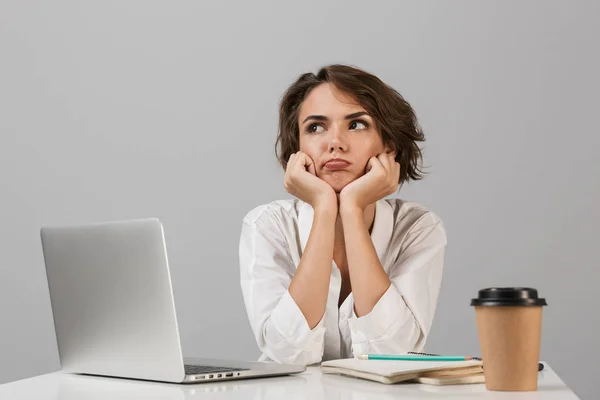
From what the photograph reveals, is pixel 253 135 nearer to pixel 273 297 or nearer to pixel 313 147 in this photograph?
pixel 313 147

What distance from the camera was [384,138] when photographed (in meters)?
2.23

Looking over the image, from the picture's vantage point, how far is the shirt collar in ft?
7.14

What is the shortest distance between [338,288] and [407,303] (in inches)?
8.3

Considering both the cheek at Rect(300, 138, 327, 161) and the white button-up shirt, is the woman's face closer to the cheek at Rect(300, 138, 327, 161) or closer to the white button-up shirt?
the cheek at Rect(300, 138, 327, 161)

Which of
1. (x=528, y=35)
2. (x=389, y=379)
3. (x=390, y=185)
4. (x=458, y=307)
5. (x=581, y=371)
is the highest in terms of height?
(x=528, y=35)

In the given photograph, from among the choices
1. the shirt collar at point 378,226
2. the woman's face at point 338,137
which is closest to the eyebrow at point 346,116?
the woman's face at point 338,137

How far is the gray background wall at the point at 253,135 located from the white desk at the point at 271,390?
6.60 ft

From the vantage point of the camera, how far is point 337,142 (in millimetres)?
2096

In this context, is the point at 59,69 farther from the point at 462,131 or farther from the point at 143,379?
the point at 143,379

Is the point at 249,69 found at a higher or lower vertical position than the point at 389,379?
higher

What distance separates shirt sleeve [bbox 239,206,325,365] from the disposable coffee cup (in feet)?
2.39

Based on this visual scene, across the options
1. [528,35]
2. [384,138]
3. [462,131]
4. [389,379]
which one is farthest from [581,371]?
[389,379]

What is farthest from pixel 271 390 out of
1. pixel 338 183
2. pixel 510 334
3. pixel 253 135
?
pixel 253 135

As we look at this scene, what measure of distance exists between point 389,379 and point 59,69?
296 centimetres
